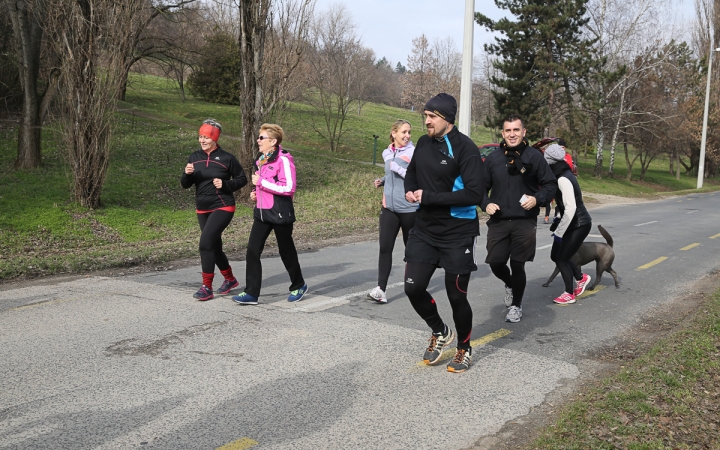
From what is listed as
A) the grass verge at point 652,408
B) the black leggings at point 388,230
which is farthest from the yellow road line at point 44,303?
the grass verge at point 652,408

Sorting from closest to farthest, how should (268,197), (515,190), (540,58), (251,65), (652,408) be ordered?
(652,408), (515,190), (268,197), (251,65), (540,58)

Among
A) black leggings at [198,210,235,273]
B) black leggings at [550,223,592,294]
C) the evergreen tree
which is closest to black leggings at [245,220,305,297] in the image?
black leggings at [198,210,235,273]

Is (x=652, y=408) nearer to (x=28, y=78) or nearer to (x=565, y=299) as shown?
(x=565, y=299)

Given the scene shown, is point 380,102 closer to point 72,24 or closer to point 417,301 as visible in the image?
point 72,24

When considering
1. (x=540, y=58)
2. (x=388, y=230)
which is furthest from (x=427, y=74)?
(x=388, y=230)

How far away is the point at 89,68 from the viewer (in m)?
14.8

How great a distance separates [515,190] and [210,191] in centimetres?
338

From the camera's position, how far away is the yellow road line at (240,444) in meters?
3.75

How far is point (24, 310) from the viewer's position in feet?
22.5

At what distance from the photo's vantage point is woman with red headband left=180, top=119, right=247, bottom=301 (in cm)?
739

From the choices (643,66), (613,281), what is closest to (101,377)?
(613,281)

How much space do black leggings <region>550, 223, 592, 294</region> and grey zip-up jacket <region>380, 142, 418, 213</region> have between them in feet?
6.38

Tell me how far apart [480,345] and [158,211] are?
12496 millimetres

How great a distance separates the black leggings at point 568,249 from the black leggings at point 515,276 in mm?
1216
